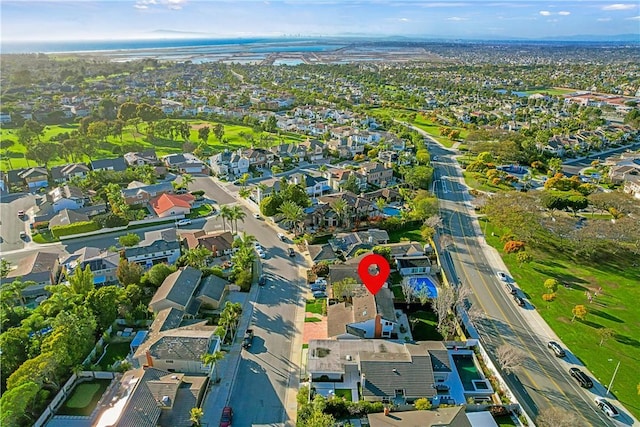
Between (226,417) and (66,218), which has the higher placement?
(66,218)

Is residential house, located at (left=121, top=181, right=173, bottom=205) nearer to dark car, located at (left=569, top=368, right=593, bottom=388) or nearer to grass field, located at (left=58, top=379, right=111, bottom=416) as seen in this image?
grass field, located at (left=58, top=379, right=111, bottom=416)

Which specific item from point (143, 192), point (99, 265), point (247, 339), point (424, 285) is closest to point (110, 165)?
point (143, 192)

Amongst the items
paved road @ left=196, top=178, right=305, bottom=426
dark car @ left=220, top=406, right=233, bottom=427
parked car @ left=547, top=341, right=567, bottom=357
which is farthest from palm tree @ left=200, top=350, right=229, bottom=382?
parked car @ left=547, top=341, right=567, bottom=357

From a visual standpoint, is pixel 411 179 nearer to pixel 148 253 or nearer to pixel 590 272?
pixel 590 272

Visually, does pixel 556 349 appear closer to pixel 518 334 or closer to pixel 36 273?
pixel 518 334

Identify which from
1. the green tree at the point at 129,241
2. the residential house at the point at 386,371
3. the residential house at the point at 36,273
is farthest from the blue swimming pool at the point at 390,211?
the residential house at the point at 36,273

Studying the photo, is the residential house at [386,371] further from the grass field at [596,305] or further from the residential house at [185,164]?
the residential house at [185,164]
